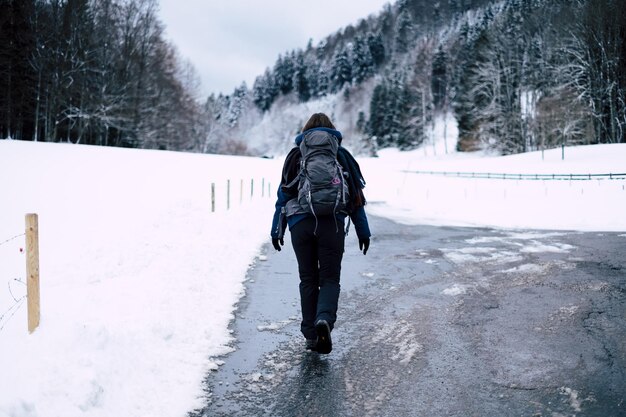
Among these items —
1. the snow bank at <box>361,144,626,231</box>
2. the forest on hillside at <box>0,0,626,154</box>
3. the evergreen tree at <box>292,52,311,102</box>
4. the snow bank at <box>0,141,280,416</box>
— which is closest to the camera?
the snow bank at <box>0,141,280,416</box>

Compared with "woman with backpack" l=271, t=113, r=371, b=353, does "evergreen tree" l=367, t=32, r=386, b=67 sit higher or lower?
higher

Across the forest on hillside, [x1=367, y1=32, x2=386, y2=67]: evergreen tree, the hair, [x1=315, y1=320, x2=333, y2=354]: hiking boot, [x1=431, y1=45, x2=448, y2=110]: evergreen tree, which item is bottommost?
[x1=315, y1=320, x2=333, y2=354]: hiking boot

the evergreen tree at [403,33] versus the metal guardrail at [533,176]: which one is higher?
the evergreen tree at [403,33]

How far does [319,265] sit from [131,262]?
15.1ft

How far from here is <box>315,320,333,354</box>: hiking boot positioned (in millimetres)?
4344

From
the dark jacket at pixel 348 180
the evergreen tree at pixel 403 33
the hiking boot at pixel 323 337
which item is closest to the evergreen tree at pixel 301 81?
the evergreen tree at pixel 403 33

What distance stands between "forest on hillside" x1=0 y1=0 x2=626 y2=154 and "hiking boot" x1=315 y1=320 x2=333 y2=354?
3590cm

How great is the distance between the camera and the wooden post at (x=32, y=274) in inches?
168

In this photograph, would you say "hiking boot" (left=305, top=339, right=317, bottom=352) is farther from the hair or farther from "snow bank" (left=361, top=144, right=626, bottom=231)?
"snow bank" (left=361, top=144, right=626, bottom=231)

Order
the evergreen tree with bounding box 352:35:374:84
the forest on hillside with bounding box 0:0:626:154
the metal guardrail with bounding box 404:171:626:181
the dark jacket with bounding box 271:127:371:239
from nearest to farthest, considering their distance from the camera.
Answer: the dark jacket with bounding box 271:127:371:239
the metal guardrail with bounding box 404:171:626:181
the forest on hillside with bounding box 0:0:626:154
the evergreen tree with bounding box 352:35:374:84

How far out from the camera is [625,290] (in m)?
6.83

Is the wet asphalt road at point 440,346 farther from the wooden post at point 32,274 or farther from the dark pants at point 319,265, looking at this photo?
the wooden post at point 32,274

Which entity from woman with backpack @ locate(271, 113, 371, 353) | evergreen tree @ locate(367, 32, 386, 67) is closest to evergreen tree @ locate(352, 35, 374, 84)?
evergreen tree @ locate(367, 32, 386, 67)

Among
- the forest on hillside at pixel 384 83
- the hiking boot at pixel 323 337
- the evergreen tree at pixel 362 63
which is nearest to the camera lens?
the hiking boot at pixel 323 337
